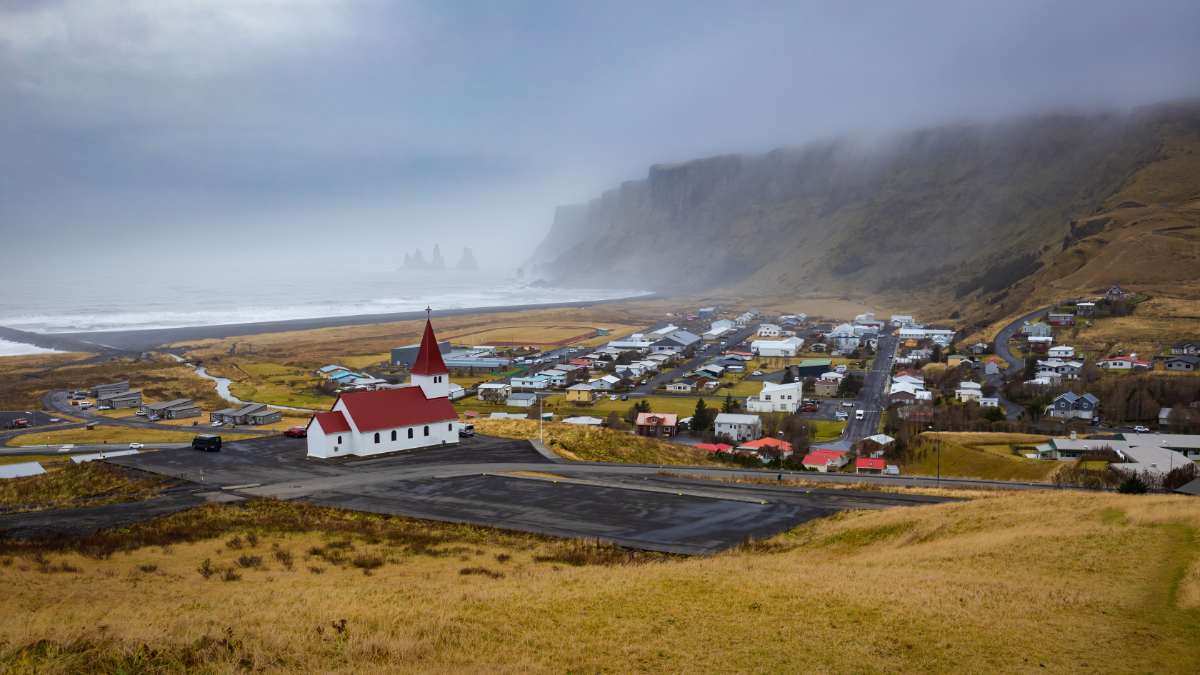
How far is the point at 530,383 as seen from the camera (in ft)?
277

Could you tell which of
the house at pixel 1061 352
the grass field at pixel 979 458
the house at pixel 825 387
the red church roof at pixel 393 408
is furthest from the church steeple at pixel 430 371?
the house at pixel 1061 352

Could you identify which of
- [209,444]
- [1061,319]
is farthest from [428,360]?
[1061,319]

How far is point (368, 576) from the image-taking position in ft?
61.9

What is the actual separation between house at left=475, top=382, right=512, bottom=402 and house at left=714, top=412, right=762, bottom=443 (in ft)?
81.9

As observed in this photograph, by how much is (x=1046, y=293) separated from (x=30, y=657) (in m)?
147

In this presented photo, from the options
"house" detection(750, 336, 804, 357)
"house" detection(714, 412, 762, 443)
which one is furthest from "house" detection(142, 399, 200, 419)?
"house" detection(750, 336, 804, 357)

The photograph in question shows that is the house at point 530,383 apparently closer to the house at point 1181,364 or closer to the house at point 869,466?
the house at point 869,466

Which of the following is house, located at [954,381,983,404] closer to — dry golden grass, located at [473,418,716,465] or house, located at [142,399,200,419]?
dry golden grass, located at [473,418,716,465]

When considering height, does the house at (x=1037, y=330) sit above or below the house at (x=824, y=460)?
above

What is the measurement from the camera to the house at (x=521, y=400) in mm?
76238

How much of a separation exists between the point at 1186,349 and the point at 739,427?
57348 millimetres

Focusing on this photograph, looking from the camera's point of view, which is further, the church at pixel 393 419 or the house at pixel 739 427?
the house at pixel 739 427

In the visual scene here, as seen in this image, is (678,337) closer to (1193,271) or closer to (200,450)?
(1193,271)

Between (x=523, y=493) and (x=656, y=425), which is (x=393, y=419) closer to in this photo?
(x=523, y=493)
